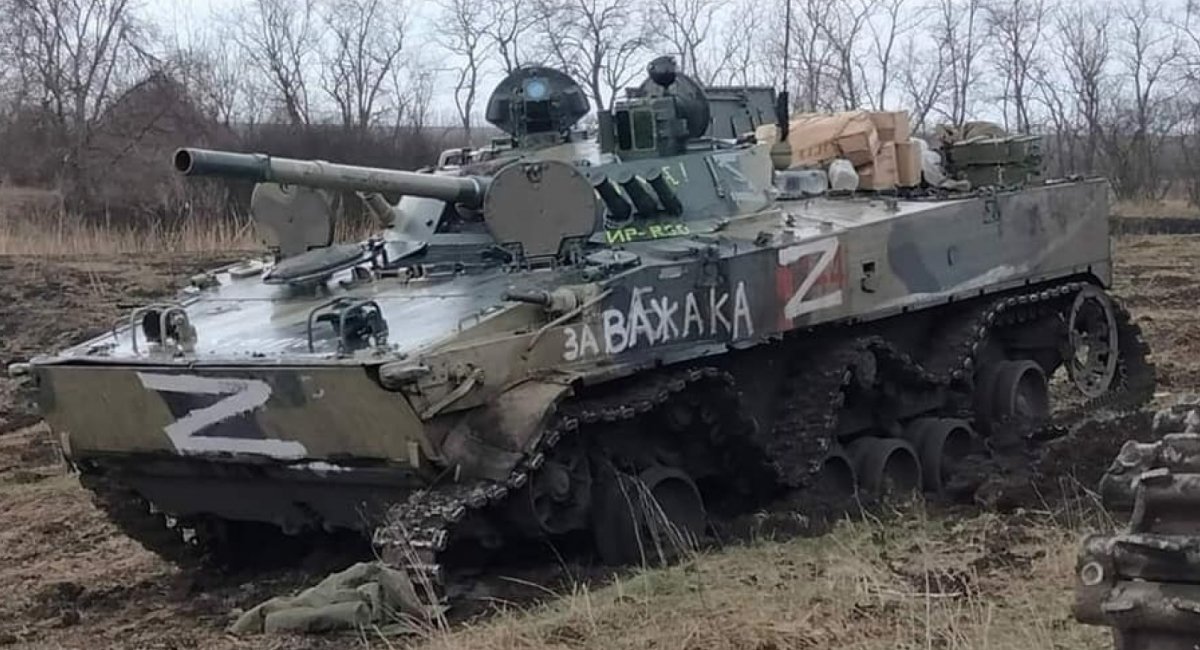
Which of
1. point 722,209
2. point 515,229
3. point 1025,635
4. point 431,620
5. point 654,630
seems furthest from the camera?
point 722,209

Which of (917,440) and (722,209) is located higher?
(722,209)

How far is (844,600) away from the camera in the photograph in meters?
6.20

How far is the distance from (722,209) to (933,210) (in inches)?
57.7

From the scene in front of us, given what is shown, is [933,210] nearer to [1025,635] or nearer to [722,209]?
[722,209]

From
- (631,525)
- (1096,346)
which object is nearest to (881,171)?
(1096,346)

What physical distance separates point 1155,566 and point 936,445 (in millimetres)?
7133

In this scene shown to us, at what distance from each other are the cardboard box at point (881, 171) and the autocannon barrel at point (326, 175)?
341 cm

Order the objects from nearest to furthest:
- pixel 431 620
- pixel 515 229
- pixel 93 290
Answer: pixel 431 620 < pixel 515 229 < pixel 93 290

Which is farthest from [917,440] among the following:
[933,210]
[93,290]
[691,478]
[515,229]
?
[93,290]

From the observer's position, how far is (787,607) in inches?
244

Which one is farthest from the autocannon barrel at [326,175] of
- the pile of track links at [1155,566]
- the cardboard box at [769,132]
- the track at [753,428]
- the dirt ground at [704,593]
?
the pile of track links at [1155,566]

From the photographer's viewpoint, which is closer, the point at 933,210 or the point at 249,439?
the point at 249,439

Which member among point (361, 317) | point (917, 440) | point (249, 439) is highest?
point (361, 317)

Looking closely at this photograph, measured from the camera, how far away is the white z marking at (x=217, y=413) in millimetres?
7684
